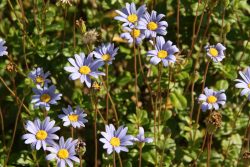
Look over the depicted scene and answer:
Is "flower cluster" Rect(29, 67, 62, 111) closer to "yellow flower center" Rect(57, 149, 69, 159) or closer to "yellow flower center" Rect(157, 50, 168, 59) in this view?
"yellow flower center" Rect(57, 149, 69, 159)

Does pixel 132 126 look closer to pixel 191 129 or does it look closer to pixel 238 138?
pixel 191 129

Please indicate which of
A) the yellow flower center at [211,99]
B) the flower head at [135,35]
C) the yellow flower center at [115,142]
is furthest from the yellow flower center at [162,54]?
the yellow flower center at [115,142]

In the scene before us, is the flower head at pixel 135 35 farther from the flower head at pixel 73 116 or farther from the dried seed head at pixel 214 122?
the dried seed head at pixel 214 122

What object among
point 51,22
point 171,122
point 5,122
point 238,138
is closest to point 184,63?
point 171,122

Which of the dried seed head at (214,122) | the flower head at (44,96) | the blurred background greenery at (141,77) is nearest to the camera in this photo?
the dried seed head at (214,122)

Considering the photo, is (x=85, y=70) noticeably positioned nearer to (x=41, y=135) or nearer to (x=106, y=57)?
(x=106, y=57)

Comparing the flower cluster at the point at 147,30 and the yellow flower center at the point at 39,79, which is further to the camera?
the yellow flower center at the point at 39,79
